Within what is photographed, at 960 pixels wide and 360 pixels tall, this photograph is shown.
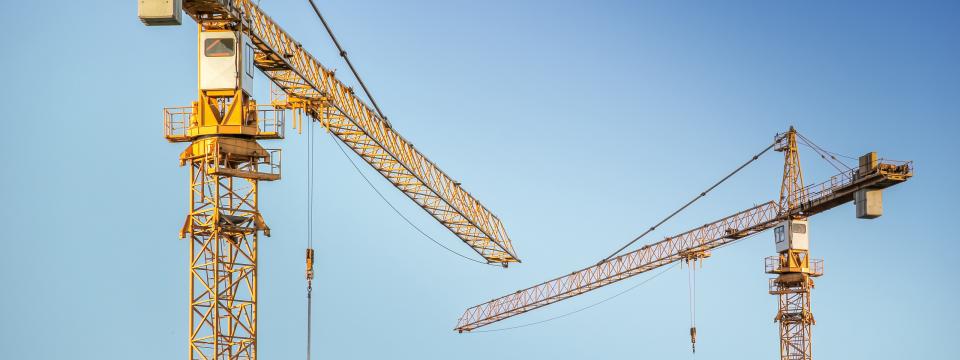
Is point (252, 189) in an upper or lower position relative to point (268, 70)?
lower

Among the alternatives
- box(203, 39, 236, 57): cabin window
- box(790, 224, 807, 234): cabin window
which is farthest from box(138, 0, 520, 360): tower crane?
box(790, 224, 807, 234): cabin window

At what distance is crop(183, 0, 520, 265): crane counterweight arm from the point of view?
6694 centimetres

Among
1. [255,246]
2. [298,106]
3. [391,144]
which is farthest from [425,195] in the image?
[255,246]

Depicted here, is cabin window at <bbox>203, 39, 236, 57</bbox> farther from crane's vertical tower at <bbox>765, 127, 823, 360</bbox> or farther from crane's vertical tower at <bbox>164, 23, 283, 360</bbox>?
crane's vertical tower at <bbox>765, 127, 823, 360</bbox>

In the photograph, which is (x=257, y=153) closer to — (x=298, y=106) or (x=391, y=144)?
(x=298, y=106)

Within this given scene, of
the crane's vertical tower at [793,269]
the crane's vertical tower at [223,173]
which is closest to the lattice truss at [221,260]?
the crane's vertical tower at [223,173]

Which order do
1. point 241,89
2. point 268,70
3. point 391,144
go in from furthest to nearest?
point 391,144
point 268,70
point 241,89

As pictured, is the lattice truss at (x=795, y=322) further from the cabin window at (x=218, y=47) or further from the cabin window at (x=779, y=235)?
the cabin window at (x=218, y=47)

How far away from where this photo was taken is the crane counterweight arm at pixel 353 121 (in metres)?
66.9

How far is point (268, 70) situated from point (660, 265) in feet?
187

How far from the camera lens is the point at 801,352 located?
111 metres

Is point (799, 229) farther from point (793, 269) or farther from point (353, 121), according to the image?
point (353, 121)

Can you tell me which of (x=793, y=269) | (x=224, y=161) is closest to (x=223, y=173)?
(x=224, y=161)

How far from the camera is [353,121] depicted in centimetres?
8581
